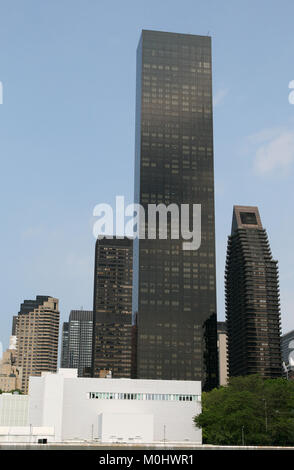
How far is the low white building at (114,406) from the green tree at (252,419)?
20.5 feet

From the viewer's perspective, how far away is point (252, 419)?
148 meters

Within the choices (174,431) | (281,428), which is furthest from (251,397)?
(174,431)

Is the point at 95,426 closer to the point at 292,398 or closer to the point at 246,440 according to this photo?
the point at 246,440

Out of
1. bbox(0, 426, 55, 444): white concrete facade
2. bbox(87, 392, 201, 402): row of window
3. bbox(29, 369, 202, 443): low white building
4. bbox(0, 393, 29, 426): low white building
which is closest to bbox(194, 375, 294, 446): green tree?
bbox(29, 369, 202, 443): low white building

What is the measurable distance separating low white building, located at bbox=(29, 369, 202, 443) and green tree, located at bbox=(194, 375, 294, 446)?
624cm

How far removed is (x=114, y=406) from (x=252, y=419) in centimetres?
3951

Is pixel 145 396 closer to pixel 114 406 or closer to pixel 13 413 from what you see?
pixel 114 406

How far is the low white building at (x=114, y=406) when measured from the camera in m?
158

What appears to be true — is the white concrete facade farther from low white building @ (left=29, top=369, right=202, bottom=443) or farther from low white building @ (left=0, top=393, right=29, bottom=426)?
low white building @ (left=0, top=393, right=29, bottom=426)

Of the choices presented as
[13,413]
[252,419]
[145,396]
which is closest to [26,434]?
[145,396]

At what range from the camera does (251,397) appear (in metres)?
153

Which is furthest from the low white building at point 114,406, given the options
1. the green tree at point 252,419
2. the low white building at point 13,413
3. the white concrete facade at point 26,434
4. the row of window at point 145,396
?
the low white building at point 13,413

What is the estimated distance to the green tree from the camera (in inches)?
5763
